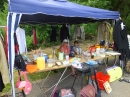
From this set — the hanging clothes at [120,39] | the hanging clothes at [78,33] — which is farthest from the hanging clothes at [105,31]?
the hanging clothes at [78,33]

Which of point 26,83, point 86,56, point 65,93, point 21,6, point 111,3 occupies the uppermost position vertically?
point 111,3

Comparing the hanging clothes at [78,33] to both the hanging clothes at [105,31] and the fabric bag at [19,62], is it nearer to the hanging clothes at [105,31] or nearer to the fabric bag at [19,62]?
the hanging clothes at [105,31]

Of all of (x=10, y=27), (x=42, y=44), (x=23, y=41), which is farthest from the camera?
(x=42, y=44)

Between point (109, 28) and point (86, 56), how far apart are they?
205cm

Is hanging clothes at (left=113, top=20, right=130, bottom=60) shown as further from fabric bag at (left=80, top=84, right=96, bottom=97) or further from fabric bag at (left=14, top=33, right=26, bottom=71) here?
fabric bag at (left=14, top=33, right=26, bottom=71)

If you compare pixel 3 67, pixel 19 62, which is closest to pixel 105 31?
Answer: pixel 19 62

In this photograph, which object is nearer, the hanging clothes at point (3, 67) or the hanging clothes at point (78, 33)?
the hanging clothes at point (3, 67)

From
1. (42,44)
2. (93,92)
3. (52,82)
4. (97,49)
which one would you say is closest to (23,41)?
(52,82)

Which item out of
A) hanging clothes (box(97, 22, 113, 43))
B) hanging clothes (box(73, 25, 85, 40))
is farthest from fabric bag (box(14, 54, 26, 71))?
hanging clothes (box(73, 25, 85, 40))

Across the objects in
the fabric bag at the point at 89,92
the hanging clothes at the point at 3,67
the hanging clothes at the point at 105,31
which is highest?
the hanging clothes at the point at 105,31

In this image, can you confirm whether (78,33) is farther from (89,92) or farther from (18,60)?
(18,60)

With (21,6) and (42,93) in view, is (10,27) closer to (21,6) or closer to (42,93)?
(21,6)

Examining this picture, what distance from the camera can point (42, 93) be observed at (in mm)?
3693

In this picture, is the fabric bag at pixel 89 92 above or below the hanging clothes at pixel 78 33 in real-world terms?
below
